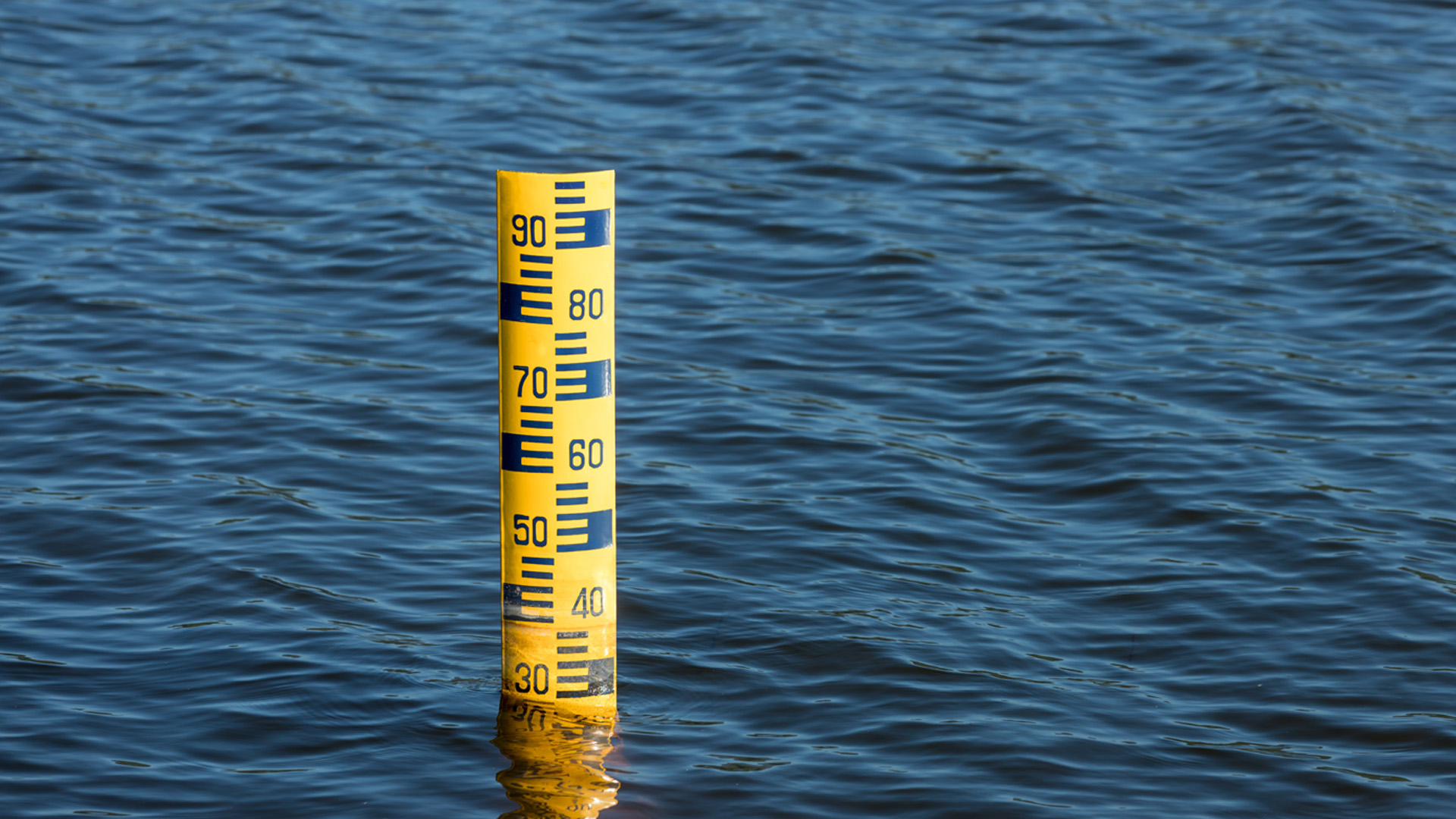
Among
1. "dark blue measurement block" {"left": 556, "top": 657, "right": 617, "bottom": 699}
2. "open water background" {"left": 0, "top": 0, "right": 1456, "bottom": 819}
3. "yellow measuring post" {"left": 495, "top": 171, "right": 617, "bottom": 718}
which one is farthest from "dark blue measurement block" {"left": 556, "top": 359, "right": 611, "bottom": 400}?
"open water background" {"left": 0, "top": 0, "right": 1456, "bottom": 819}

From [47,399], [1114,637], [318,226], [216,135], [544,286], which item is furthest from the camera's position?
[216,135]

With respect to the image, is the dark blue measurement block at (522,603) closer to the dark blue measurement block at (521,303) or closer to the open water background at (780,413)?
the open water background at (780,413)

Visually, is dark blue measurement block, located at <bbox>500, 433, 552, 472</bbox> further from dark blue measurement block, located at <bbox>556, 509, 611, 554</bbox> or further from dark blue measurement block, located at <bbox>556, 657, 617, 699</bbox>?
dark blue measurement block, located at <bbox>556, 657, 617, 699</bbox>

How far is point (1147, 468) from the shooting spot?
758 centimetres

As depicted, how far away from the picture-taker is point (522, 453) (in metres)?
4.98

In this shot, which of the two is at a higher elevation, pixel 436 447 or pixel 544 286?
pixel 544 286

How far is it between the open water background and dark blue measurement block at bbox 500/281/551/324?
4.60ft

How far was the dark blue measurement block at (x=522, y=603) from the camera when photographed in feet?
16.4

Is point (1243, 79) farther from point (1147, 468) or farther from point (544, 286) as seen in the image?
point (544, 286)

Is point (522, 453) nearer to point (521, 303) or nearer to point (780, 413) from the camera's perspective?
point (521, 303)

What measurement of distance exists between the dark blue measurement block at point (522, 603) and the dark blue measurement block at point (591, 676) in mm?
177

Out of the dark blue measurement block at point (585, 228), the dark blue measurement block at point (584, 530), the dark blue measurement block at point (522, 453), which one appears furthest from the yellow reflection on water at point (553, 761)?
the dark blue measurement block at point (585, 228)

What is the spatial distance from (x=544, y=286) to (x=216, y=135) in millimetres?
8199

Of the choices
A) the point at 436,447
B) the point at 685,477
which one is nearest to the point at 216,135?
the point at 436,447
